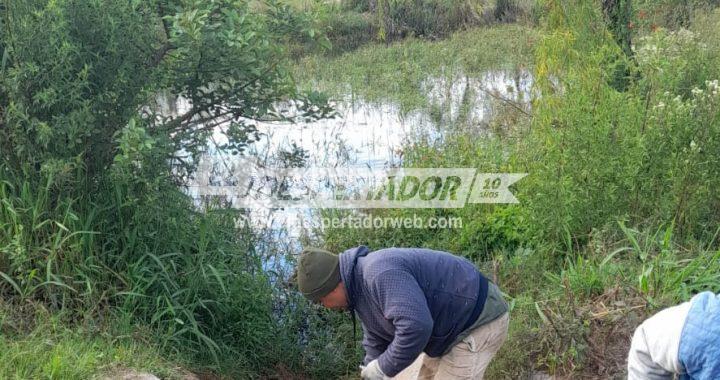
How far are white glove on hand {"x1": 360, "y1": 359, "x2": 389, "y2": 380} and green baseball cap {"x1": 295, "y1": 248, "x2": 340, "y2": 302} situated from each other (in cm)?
46

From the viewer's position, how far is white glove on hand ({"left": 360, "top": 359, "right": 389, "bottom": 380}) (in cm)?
347

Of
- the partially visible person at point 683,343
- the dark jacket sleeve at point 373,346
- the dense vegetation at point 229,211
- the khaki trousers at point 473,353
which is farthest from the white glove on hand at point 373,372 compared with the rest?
the partially visible person at point 683,343

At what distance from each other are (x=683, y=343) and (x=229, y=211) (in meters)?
3.75

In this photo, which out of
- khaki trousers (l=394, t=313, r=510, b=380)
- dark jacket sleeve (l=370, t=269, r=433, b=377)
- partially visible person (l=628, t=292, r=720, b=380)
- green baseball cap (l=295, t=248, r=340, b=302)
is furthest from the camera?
khaki trousers (l=394, t=313, r=510, b=380)

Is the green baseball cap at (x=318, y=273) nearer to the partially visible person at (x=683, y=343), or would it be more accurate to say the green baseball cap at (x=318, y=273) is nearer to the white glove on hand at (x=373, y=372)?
the white glove on hand at (x=373, y=372)

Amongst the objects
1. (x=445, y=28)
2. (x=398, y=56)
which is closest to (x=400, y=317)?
(x=398, y=56)

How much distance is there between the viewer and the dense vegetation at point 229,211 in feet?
13.8

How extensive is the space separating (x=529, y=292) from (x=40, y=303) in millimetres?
3170

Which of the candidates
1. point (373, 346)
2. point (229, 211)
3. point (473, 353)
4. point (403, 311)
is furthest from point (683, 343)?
point (229, 211)

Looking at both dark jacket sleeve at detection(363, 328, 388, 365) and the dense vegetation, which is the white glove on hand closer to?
dark jacket sleeve at detection(363, 328, 388, 365)

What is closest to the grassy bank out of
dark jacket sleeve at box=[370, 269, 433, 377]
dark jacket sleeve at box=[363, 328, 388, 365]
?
dark jacket sleeve at box=[363, 328, 388, 365]

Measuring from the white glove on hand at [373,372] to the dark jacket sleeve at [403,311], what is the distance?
171mm

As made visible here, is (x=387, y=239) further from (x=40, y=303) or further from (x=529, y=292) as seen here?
(x=40, y=303)

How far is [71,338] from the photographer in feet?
13.1
